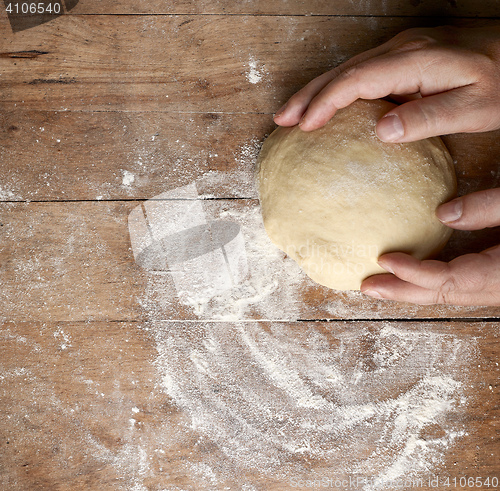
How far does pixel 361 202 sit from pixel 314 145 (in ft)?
0.58

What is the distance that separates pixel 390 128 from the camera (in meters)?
0.80

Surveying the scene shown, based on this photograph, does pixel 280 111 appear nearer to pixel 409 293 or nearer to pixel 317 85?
pixel 317 85

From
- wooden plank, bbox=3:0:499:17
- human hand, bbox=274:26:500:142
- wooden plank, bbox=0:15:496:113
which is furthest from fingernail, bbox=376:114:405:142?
wooden plank, bbox=3:0:499:17

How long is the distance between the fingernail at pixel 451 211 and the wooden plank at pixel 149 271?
21 centimetres

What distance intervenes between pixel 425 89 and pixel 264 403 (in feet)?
2.95

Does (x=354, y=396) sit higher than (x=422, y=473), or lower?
higher

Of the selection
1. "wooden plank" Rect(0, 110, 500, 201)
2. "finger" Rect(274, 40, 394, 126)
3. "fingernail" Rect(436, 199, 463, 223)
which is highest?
"finger" Rect(274, 40, 394, 126)

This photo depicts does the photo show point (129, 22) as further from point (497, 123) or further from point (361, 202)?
point (497, 123)

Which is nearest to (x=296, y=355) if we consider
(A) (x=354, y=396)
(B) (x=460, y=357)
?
(A) (x=354, y=396)

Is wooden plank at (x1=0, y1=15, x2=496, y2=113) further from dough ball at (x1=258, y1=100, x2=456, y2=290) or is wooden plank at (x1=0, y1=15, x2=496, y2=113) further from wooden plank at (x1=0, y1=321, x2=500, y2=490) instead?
wooden plank at (x1=0, y1=321, x2=500, y2=490)

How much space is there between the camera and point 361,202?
85 centimetres

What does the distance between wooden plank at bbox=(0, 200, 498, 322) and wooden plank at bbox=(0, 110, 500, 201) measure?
0.14ft

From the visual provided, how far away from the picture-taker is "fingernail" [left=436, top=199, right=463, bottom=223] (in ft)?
2.77

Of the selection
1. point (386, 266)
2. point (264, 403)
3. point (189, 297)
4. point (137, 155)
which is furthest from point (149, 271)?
point (386, 266)
